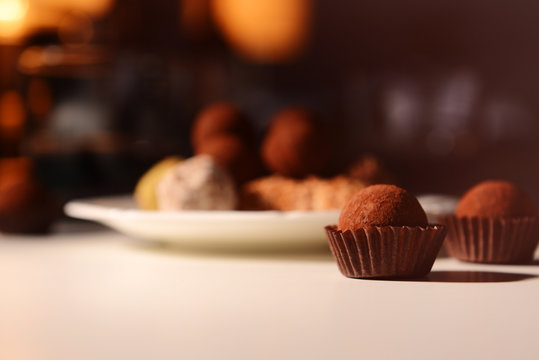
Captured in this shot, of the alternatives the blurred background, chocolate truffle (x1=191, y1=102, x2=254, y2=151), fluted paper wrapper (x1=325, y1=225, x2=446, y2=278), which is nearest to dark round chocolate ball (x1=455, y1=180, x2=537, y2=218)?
fluted paper wrapper (x1=325, y1=225, x2=446, y2=278)

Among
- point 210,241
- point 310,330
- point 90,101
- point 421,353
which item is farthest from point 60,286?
point 90,101

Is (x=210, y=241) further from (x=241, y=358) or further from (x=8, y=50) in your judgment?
(x=8, y=50)

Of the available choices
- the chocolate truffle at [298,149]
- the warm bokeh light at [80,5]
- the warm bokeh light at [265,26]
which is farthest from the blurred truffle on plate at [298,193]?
the warm bokeh light at [265,26]

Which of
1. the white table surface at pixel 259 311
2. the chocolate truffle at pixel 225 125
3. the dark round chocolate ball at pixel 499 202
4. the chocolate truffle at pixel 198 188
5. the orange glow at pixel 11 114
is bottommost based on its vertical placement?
the white table surface at pixel 259 311

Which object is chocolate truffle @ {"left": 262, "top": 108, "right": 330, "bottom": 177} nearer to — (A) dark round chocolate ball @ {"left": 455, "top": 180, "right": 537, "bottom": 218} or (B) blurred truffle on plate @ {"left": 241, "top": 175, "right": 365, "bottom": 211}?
(B) blurred truffle on plate @ {"left": 241, "top": 175, "right": 365, "bottom": 211}

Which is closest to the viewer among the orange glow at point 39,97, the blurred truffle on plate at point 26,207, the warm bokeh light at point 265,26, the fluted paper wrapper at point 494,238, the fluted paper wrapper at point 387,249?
the fluted paper wrapper at point 387,249

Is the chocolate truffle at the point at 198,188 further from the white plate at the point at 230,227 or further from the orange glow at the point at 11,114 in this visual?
the orange glow at the point at 11,114
